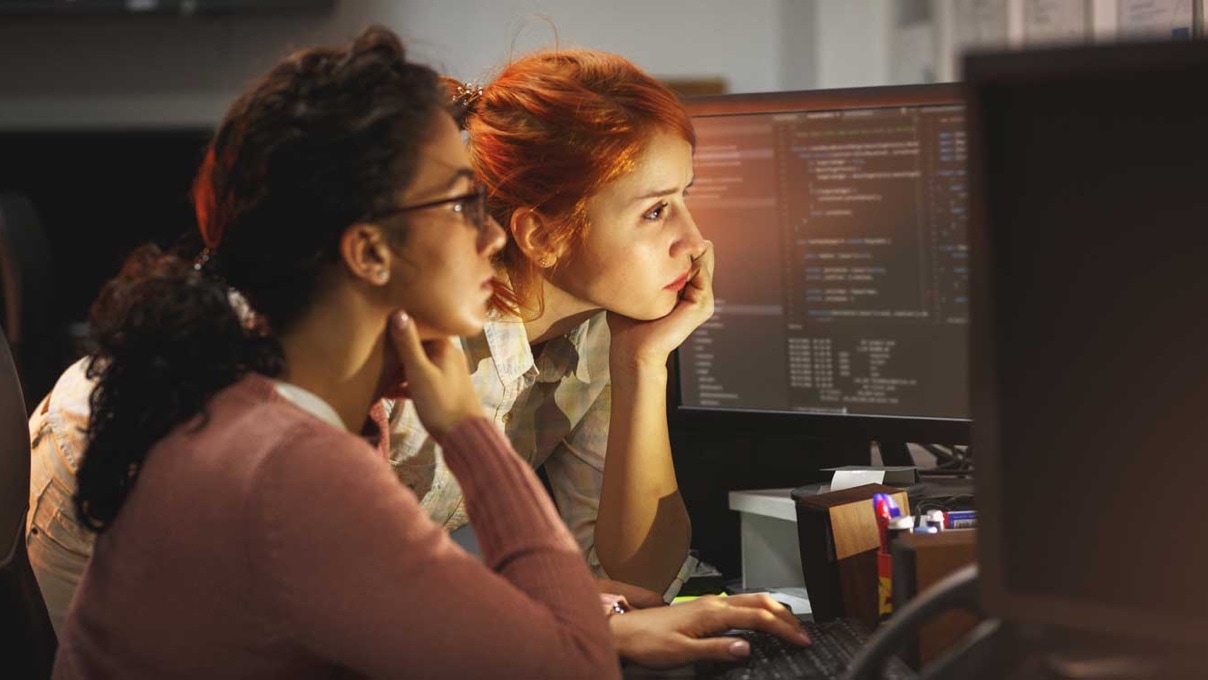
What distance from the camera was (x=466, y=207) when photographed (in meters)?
0.98

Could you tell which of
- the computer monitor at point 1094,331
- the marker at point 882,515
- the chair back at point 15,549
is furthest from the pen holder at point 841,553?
the chair back at point 15,549

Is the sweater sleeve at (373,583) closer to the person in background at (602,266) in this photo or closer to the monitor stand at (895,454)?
the person in background at (602,266)

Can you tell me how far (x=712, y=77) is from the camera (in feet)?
12.9

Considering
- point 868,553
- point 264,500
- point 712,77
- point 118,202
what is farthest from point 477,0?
point 264,500

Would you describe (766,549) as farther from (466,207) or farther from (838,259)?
(466,207)

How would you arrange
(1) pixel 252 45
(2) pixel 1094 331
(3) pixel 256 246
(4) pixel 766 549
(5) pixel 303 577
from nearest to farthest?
(2) pixel 1094 331 → (5) pixel 303 577 → (3) pixel 256 246 → (4) pixel 766 549 → (1) pixel 252 45

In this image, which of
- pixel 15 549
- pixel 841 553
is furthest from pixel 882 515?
pixel 15 549

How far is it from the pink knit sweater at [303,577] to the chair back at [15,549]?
0.29 metres

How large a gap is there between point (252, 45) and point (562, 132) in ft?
9.38

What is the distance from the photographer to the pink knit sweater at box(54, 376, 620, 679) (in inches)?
31.8

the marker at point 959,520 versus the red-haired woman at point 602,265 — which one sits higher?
the red-haired woman at point 602,265

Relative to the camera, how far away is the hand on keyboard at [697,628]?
1035mm

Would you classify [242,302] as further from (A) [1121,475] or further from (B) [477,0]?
(B) [477,0]

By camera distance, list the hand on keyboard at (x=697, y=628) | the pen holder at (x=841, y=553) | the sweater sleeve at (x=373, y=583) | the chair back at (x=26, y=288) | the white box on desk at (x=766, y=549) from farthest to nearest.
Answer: the chair back at (x=26, y=288) < the white box on desk at (x=766, y=549) < the pen holder at (x=841, y=553) < the hand on keyboard at (x=697, y=628) < the sweater sleeve at (x=373, y=583)
